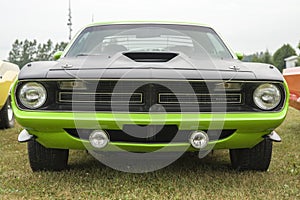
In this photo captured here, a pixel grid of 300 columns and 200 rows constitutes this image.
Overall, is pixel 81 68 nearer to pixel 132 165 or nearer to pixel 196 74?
pixel 196 74

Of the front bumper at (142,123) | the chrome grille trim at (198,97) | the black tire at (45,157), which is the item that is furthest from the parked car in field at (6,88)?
the chrome grille trim at (198,97)

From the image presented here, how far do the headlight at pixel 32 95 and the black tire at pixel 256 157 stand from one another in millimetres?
1674

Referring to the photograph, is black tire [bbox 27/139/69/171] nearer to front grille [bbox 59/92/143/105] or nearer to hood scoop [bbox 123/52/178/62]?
front grille [bbox 59/92/143/105]

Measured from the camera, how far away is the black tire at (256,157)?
10.0 ft

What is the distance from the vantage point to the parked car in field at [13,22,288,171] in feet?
8.25

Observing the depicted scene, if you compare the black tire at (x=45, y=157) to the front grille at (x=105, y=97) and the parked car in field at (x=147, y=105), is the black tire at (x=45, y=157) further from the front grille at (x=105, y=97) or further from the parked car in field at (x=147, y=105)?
the front grille at (x=105, y=97)

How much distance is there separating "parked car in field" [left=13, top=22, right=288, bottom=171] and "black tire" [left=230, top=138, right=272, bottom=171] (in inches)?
12.7

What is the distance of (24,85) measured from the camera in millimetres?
2598

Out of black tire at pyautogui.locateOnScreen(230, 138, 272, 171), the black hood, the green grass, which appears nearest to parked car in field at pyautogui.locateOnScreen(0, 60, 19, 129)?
the green grass

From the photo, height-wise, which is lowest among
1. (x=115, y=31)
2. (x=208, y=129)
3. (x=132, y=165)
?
(x=132, y=165)

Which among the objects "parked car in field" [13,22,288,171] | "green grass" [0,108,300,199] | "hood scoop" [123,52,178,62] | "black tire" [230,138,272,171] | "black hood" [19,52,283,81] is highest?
"hood scoop" [123,52,178,62]

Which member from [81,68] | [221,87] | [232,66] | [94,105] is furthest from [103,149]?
[232,66]

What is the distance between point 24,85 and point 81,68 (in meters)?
0.42

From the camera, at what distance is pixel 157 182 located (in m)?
2.84
